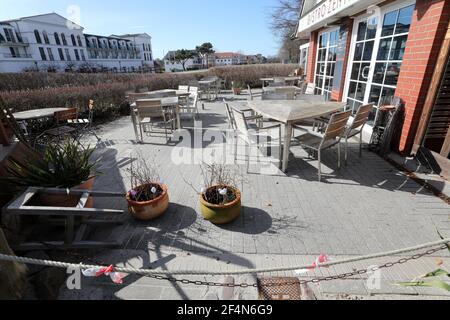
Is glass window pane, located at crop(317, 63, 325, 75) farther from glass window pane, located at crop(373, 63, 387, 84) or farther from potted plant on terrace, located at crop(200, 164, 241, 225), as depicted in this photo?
potted plant on terrace, located at crop(200, 164, 241, 225)

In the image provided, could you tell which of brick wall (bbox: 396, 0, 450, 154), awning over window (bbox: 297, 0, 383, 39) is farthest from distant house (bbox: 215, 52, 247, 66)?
brick wall (bbox: 396, 0, 450, 154)

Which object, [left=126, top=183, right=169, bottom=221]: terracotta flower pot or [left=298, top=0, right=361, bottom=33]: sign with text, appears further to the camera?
[left=298, top=0, right=361, bottom=33]: sign with text

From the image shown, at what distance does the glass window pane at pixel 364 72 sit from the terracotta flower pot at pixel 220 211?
468 centimetres

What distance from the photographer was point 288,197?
3.07 metres

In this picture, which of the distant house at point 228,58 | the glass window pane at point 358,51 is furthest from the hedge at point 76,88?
the distant house at point 228,58

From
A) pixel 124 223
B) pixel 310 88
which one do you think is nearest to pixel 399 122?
pixel 310 88

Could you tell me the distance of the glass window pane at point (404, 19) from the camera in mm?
3829

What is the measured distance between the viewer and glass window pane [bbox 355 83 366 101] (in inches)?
214

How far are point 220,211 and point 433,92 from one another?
353cm

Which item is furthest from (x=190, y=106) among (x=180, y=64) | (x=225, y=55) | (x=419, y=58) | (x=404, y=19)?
(x=225, y=55)

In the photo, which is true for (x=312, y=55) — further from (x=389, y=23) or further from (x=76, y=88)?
(x=76, y=88)

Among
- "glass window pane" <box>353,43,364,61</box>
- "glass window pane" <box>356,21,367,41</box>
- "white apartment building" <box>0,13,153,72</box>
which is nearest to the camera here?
"glass window pane" <box>356,21,367,41</box>

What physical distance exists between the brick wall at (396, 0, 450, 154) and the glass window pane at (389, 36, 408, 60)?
12.2 inches
